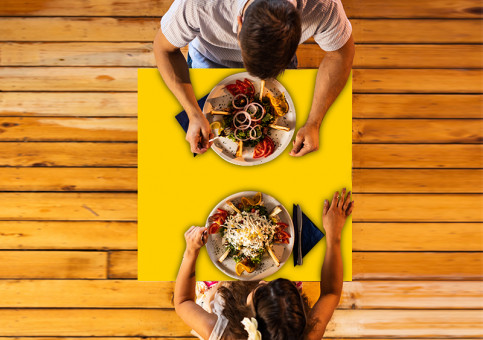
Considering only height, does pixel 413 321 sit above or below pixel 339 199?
below

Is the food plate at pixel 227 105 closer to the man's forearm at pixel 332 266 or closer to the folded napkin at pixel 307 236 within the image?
the folded napkin at pixel 307 236

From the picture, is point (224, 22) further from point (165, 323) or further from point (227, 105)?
point (165, 323)

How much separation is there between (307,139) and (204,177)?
0.47m

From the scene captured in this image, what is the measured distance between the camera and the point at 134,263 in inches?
93.1

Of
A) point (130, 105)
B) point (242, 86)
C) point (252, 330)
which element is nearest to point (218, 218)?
point (252, 330)

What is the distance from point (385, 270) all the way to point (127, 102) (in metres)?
2.05

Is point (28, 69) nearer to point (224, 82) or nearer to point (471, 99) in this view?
point (224, 82)

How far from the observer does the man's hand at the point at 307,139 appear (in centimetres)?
152

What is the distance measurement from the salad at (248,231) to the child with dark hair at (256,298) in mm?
88

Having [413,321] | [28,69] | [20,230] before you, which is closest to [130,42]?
[28,69]

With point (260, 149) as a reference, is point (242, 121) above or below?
above

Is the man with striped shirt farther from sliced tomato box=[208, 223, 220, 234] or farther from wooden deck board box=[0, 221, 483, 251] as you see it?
wooden deck board box=[0, 221, 483, 251]

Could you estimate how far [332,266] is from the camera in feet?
5.06

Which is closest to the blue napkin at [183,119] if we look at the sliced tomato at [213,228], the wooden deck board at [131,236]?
the sliced tomato at [213,228]
